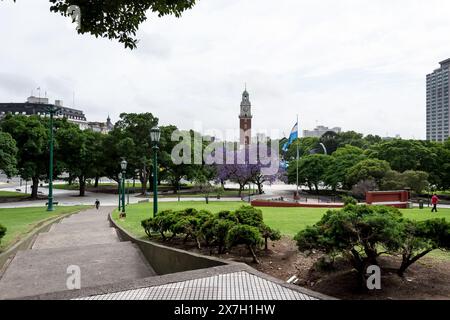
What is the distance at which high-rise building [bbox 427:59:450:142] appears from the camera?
9581cm

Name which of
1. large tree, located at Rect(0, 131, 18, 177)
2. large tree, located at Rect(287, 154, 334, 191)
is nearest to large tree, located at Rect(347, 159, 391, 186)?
large tree, located at Rect(287, 154, 334, 191)

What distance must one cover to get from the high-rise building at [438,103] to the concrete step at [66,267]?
101162 mm

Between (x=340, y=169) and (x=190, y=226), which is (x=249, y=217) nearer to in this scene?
(x=190, y=226)

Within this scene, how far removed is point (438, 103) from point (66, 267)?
124666mm

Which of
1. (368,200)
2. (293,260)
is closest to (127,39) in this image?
(293,260)

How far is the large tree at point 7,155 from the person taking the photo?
123 feet

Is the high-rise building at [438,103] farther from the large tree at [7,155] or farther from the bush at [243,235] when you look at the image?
the bush at [243,235]

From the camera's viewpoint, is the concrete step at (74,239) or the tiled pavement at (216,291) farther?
the concrete step at (74,239)

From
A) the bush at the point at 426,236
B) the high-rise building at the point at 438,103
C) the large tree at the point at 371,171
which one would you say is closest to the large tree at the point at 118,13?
the bush at the point at 426,236

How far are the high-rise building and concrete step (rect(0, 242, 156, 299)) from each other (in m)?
101

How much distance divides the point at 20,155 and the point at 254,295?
149 feet

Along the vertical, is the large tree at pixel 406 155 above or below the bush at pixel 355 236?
above

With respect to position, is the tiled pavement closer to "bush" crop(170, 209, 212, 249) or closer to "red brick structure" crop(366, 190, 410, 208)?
"bush" crop(170, 209, 212, 249)
